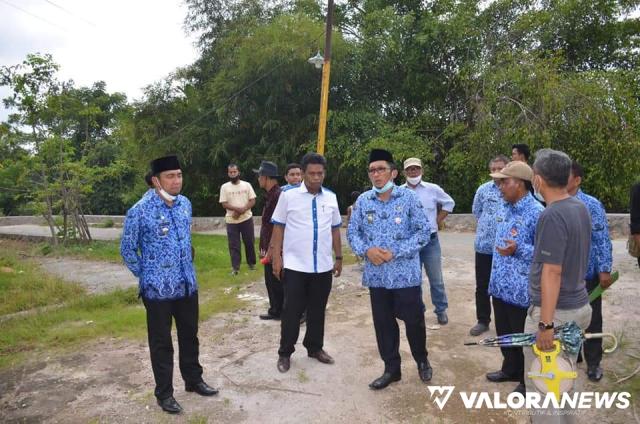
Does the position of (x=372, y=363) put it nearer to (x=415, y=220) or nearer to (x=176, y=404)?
(x=415, y=220)

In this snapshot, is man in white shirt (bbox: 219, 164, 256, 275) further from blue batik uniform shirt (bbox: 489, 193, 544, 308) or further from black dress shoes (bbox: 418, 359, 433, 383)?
blue batik uniform shirt (bbox: 489, 193, 544, 308)

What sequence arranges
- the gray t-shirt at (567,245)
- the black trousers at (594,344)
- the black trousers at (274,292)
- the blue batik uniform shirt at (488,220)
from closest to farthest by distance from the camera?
the gray t-shirt at (567,245), the black trousers at (594,344), the blue batik uniform shirt at (488,220), the black trousers at (274,292)

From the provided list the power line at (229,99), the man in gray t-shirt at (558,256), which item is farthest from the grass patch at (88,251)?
the man in gray t-shirt at (558,256)

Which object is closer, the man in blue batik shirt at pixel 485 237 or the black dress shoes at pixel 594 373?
the black dress shoes at pixel 594 373

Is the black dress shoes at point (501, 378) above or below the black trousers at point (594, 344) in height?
below

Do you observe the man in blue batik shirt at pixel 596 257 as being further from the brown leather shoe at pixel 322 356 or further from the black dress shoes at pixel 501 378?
the brown leather shoe at pixel 322 356

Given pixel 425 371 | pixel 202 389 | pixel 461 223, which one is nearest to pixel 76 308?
pixel 202 389

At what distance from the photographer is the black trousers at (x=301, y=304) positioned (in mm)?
4098

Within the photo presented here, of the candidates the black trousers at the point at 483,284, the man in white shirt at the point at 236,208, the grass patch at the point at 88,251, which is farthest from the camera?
the grass patch at the point at 88,251

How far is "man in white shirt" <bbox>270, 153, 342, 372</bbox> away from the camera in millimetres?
4066

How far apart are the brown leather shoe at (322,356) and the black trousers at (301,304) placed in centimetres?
8

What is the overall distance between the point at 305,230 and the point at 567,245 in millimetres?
2104

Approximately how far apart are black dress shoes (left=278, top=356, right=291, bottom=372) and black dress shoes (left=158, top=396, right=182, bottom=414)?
36.2 inches

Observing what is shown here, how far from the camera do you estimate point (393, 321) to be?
3.79 m
